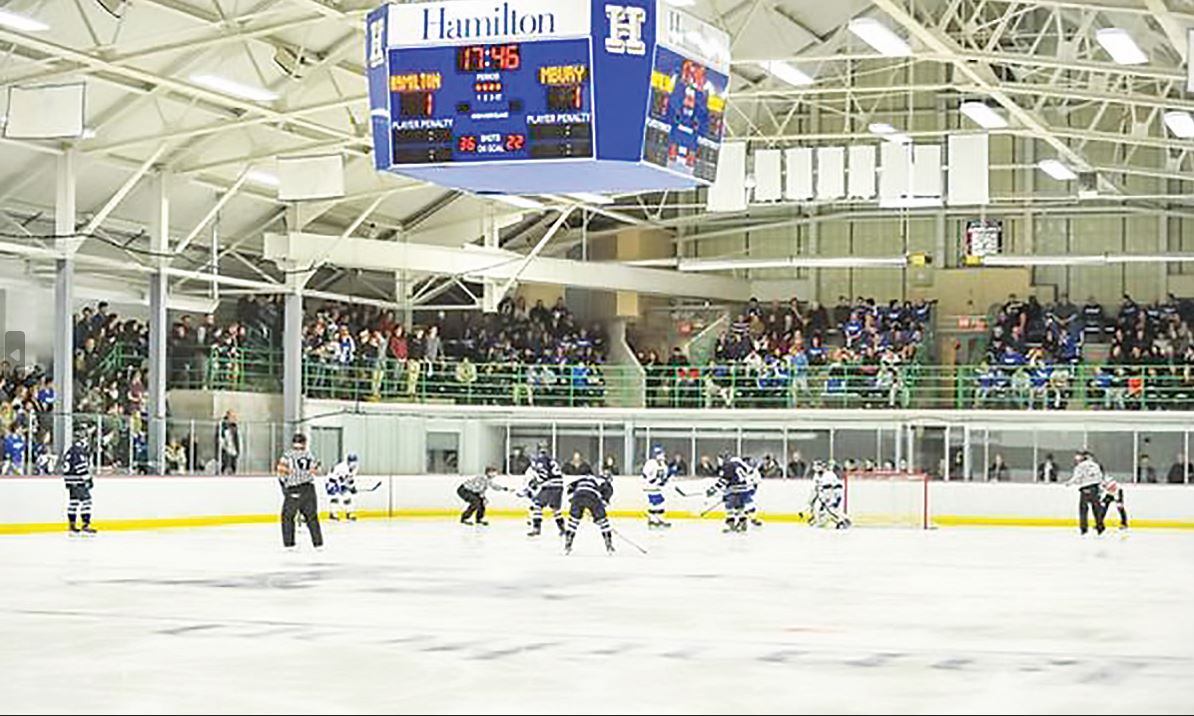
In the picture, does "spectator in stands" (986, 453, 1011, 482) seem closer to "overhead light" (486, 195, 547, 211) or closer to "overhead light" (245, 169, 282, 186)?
"overhead light" (486, 195, 547, 211)

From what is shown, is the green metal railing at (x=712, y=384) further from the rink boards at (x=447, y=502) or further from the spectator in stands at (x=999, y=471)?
the rink boards at (x=447, y=502)

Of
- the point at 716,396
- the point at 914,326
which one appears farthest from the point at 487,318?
the point at 914,326

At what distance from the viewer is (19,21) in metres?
23.2

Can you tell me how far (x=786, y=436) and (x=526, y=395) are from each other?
18.6 feet

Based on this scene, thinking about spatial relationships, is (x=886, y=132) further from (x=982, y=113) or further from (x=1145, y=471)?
(x=1145, y=471)

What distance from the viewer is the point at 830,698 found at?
9172 millimetres

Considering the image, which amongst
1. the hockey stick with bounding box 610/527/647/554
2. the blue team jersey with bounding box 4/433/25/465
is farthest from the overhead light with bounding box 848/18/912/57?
the blue team jersey with bounding box 4/433/25/465

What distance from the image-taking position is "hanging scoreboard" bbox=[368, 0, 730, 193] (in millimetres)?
15906

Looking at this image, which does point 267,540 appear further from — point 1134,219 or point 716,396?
point 1134,219

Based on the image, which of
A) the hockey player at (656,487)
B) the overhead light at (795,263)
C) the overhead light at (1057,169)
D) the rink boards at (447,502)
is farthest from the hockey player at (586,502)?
the overhead light at (795,263)

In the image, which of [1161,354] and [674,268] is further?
[674,268]

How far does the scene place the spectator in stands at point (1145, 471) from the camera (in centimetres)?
3506

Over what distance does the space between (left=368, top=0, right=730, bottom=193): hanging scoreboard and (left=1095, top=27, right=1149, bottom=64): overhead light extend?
21.3 ft

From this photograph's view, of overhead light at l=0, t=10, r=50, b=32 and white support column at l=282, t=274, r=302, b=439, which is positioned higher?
overhead light at l=0, t=10, r=50, b=32
